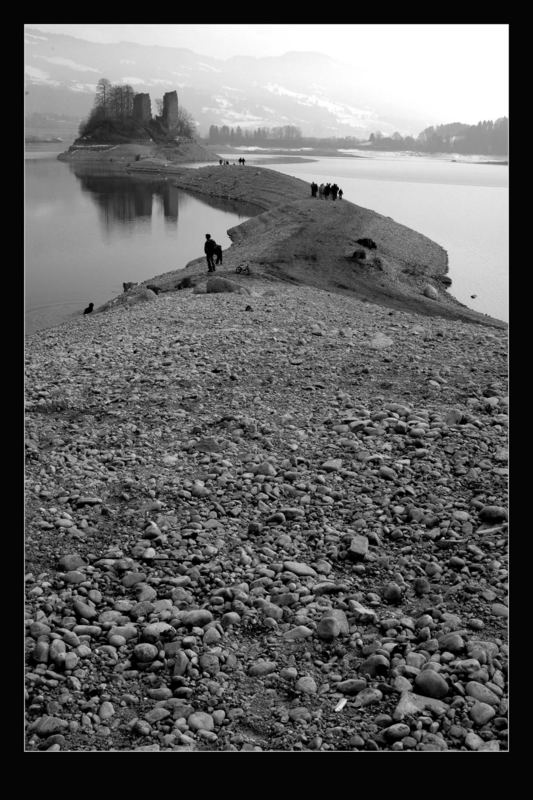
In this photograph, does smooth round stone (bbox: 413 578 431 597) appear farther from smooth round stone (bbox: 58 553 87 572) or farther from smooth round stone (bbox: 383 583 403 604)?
smooth round stone (bbox: 58 553 87 572)

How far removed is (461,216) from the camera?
5812cm

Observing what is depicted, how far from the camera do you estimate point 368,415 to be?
414 inches

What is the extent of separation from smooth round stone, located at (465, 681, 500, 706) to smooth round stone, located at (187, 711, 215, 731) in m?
1.98

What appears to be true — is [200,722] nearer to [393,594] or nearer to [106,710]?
[106,710]

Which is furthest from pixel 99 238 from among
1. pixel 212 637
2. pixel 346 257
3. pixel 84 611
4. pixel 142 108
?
pixel 142 108

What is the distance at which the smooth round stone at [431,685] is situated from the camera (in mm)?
5086

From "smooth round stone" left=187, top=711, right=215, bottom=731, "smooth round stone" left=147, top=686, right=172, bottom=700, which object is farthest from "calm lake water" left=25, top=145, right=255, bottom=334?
"smooth round stone" left=187, top=711, right=215, bottom=731

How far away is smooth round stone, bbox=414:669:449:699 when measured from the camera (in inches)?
200

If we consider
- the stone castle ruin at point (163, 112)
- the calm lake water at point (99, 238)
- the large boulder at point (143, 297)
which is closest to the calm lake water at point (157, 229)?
the calm lake water at point (99, 238)

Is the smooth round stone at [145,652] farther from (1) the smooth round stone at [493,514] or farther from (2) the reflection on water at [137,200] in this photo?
(2) the reflection on water at [137,200]

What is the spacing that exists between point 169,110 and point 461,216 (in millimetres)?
131673

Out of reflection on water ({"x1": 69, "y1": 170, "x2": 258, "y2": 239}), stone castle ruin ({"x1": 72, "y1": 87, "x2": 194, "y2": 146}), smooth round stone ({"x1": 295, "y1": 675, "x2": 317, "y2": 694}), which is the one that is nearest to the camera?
smooth round stone ({"x1": 295, "y1": 675, "x2": 317, "y2": 694})

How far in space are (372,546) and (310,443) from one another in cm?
269
